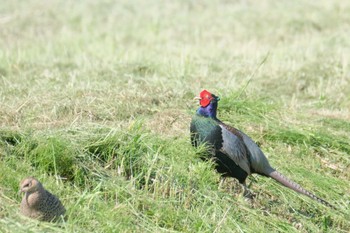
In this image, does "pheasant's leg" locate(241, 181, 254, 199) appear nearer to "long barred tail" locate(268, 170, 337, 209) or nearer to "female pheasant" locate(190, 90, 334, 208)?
"female pheasant" locate(190, 90, 334, 208)

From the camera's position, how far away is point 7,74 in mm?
9156

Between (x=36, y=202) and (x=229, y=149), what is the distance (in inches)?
67.6

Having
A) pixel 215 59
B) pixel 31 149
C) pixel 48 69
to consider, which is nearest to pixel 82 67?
pixel 48 69

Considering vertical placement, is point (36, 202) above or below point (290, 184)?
above

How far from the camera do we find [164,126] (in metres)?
6.69

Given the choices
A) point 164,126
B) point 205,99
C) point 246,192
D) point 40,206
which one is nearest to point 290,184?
point 246,192

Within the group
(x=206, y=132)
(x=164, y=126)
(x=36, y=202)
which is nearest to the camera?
(x=36, y=202)

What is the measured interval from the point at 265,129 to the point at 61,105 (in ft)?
5.88

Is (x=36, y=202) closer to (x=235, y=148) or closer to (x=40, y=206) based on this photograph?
(x=40, y=206)

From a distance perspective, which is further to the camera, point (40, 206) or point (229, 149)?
point (229, 149)

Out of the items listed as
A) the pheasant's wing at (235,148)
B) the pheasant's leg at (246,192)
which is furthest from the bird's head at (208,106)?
the pheasant's leg at (246,192)

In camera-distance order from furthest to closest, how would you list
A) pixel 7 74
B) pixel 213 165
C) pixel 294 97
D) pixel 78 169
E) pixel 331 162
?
pixel 7 74 < pixel 294 97 < pixel 331 162 < pixel 213 165 < pixel 78 169

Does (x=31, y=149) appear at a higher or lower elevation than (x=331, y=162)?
higher

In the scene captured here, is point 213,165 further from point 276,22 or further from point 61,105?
point 276,22
